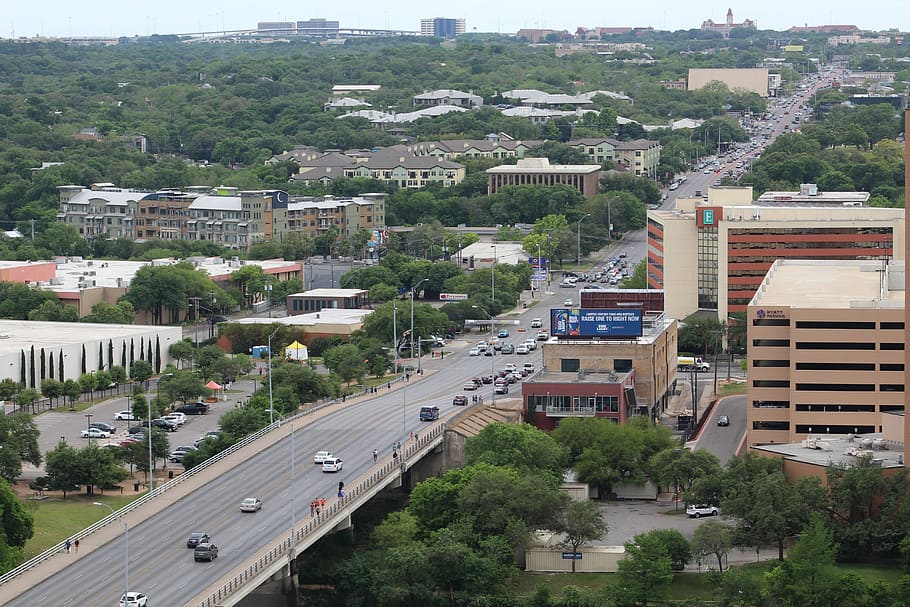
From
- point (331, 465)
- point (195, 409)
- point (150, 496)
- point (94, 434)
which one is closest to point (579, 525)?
point (331, 465)

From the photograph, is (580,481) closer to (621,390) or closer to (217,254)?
(621,390)

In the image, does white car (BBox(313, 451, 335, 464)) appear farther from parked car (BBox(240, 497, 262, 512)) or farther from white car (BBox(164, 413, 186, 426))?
white car (BBox(164, 413, 186, 426))

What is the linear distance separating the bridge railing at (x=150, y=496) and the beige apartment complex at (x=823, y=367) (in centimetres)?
1861

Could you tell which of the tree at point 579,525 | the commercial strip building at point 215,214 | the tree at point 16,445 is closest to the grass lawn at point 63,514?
the tree at point 16,445

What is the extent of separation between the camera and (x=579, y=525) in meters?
60.5

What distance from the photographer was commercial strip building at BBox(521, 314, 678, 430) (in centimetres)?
7600

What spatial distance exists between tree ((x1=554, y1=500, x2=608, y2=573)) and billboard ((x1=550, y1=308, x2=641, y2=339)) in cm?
2004

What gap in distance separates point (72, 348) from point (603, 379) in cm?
2787

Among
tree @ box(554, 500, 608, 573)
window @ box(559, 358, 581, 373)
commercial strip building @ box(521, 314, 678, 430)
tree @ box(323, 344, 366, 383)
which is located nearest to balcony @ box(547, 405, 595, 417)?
commercial strip building @ box(521, 314, 678, 430)

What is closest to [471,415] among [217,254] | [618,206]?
[217,254]

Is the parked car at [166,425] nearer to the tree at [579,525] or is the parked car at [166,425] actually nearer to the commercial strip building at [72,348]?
the commercial strip building at [72,348]

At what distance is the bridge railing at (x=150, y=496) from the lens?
5278 centimetres

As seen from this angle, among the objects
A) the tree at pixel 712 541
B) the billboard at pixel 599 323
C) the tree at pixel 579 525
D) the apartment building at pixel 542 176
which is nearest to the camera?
the tree at pixel 712 541

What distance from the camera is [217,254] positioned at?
13812cm
